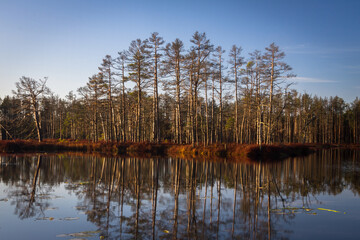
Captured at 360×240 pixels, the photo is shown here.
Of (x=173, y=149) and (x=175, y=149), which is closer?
(x=175, y=149)

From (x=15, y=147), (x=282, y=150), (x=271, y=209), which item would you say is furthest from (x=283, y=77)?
(x=15, y=147)

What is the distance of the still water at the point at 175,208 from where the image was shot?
17.9ft

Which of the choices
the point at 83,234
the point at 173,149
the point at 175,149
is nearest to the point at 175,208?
the point at 83,234

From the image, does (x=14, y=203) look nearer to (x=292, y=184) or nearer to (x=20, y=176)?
(x=20, y=176)

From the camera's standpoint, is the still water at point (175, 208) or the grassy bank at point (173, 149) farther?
the grassy bank at point (173, 149)

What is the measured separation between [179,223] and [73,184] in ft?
20.7

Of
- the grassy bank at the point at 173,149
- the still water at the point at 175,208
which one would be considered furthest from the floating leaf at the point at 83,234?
the grassy bank at the point at 173,149

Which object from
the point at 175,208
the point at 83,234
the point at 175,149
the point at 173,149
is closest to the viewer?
the point at 83,234

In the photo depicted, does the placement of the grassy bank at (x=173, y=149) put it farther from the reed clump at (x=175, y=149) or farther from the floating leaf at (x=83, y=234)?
the floating leaf at (x=83, y=234)

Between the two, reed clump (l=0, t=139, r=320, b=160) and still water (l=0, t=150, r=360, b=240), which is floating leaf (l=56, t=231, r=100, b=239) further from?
reed clump (l=0, t=139, r=320, b=160)

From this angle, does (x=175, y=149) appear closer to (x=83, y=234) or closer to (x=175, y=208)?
(x=175, y=208)

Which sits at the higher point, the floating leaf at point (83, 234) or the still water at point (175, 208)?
the floating leaf at point (83, 234)

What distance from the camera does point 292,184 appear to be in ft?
37.7

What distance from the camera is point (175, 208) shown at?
7234 mm
